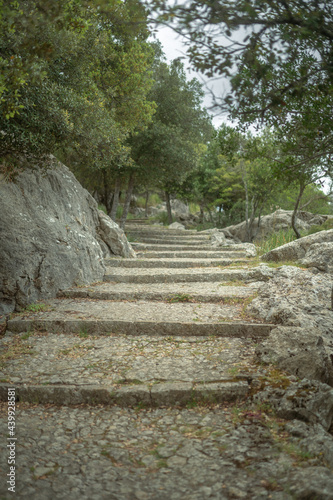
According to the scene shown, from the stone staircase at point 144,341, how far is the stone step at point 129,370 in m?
0.01

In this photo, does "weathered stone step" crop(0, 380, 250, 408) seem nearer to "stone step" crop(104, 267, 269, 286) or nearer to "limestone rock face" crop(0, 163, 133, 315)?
"limestone rock face" crop(0, 163, 133, 315)

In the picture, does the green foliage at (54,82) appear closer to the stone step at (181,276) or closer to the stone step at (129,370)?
the stone step at (181,276)

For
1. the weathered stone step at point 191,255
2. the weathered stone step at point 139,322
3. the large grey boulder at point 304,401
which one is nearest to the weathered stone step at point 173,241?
the weathered stone step at point 191,255

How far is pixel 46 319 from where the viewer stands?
5793mm

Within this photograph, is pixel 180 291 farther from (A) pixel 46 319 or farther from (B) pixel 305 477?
(B) pixel 305 477

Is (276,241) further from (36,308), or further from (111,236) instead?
(36,308)

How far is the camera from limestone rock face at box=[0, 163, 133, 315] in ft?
20.9

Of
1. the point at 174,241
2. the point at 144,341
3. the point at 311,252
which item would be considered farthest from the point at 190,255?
the point at 144,341

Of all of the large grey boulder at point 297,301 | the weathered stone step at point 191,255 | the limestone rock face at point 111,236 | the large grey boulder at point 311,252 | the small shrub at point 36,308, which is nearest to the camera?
the large grey boulder at point 297,301

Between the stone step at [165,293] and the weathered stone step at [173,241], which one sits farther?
the weathered stone step at [173,241]

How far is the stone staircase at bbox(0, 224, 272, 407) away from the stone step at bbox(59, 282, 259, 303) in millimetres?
20

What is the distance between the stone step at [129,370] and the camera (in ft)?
12.7

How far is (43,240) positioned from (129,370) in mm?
3666

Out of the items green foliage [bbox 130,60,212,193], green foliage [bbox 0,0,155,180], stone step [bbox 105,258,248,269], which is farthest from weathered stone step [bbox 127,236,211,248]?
green foliage [bbox 0,0,155,180]
